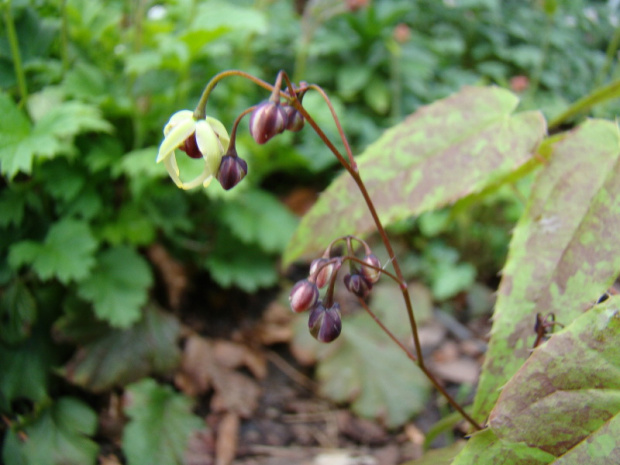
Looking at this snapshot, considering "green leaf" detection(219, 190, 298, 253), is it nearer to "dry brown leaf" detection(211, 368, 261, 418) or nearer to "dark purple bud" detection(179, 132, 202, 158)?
"dry brown leaf" detection(211, 368, 261, 418)

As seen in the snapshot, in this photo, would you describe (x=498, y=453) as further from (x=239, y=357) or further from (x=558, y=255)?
(x=239, y=357)

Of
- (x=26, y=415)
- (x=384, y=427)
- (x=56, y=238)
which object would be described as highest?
(x=56, y=238)

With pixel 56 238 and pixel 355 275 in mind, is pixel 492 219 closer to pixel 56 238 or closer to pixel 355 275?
pixel 355 275

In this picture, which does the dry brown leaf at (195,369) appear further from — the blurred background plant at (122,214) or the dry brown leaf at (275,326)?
the dry brown leaf at (275,326)

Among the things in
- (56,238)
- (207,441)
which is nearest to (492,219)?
(207,441)

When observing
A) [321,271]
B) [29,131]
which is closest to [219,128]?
[321,271]

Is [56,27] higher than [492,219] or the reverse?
higher

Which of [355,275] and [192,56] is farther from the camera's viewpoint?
[192,56]
